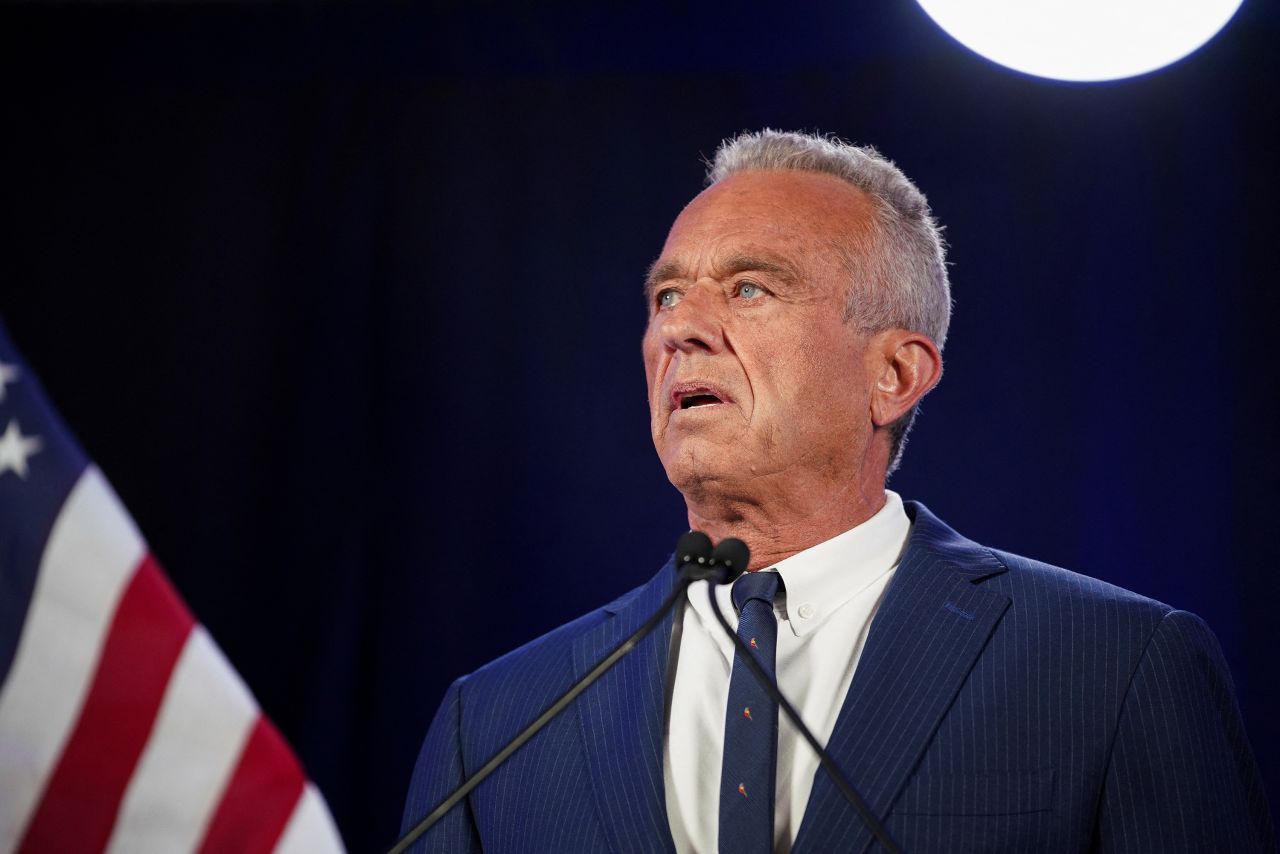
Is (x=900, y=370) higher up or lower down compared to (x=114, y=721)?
higher up

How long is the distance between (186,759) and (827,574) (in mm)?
1008

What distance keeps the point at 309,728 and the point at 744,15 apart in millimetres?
1563

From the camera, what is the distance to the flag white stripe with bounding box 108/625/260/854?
0.90 metres

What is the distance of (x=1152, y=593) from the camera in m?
2.28

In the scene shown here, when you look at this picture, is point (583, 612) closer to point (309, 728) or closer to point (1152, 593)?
point (309, 728)

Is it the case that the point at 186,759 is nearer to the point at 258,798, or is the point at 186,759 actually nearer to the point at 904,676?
the point at 258,798

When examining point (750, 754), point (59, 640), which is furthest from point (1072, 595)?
point (59, 640)

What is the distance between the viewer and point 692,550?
1.24m

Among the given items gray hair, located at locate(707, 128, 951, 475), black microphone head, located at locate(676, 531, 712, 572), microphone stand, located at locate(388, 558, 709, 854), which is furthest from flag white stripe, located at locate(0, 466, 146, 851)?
gray hair, located at locate(707, 128, 951, 475)

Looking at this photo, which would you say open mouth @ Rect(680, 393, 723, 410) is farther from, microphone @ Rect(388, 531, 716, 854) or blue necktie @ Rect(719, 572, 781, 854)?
microphone @ Rect(388, 531, 716, 854)

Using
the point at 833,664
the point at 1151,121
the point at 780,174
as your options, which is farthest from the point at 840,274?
the point at 1151,121

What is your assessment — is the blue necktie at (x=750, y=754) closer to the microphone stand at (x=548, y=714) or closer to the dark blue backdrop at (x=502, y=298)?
the microphone stand at (x=548, y=714)

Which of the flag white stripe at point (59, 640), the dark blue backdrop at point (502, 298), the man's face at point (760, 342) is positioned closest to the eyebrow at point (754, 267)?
the man's face at point (760, 342)

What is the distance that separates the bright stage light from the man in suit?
0.27m
